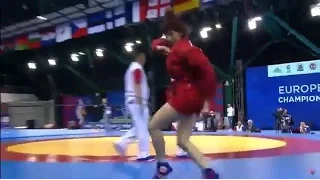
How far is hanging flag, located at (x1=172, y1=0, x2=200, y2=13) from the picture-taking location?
10.7 metres

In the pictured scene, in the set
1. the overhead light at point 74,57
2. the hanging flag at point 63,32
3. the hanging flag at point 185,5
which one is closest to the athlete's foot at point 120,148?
the hanging flag at point 185,5

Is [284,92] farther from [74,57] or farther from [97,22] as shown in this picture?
[74,57]

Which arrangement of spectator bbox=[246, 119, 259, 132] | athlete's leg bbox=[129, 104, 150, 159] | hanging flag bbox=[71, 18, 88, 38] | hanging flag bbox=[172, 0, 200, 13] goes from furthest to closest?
hanging flag bbox=[71, 18, 88, 38] < spectator bbox=[246, 119, 259, 132] < hanging flag bbox=[172, 0, 200, 13] < athlete's leg bbox=[129, 104, 150, 159]

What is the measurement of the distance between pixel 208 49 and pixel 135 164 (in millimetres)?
12430

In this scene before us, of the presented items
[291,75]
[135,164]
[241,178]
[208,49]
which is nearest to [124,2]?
[208,49]

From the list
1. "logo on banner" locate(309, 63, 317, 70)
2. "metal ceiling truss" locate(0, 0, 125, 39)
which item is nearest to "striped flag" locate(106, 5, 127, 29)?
"metal ceiling truss" locate(0, 0, 125, 39)

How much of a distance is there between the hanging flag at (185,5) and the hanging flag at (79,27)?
465 centimetres

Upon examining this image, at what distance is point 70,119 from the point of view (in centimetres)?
1441

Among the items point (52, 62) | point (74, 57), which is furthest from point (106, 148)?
point (52, 62)

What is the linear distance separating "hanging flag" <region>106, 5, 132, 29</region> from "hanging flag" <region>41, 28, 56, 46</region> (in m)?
1.92

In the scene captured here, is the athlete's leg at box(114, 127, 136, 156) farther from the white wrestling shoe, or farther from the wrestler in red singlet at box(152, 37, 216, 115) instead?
the wrestler in red singlet at box(152, 37, 216, 115)

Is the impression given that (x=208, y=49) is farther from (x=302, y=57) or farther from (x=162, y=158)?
(x=162, y=158)

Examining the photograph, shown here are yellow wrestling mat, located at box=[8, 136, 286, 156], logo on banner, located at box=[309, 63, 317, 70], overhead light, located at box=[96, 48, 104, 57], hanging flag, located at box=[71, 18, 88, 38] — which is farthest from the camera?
overhead light, located at box=[96, 48, 104, 57]

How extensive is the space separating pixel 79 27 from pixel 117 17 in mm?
1777
